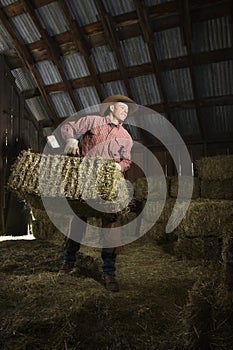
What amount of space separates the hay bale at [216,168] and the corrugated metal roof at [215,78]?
1.64 meters

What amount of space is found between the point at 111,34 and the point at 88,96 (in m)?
1.72

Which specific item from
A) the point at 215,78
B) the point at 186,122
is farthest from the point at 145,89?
the point at 215,78

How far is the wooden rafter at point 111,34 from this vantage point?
602 centimetres

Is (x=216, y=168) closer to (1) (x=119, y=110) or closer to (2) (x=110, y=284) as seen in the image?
(1) (x=119, y=110)

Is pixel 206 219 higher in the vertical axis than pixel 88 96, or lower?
lower

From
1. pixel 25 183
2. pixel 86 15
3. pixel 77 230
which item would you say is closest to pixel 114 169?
pixel 77 230

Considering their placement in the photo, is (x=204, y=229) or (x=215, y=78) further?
(x=215, y=78)

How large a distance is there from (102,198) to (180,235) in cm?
206

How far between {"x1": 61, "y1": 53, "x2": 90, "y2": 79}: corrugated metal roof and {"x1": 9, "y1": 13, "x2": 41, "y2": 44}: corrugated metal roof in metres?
0.80

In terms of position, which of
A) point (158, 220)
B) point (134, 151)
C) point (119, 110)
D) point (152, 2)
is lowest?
point (158, 220)

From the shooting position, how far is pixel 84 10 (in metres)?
6.30

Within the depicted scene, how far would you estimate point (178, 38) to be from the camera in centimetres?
614

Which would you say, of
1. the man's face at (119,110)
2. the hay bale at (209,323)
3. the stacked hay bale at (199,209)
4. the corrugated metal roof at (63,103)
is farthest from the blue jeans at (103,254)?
the corrugated metal roof at (63,103)

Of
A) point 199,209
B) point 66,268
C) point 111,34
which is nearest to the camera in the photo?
point 66,268
